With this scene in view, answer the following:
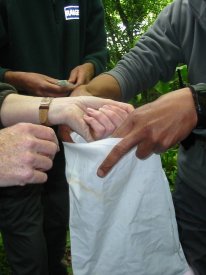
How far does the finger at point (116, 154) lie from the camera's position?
115 centimetres

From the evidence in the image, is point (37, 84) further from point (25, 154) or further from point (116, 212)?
point (116, 212)

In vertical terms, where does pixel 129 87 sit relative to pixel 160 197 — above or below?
above

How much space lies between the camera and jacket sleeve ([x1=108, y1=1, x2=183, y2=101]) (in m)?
1.70

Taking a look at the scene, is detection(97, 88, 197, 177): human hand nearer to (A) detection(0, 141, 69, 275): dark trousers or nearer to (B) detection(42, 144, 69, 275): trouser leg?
(A) detection(0, 141, 69, 275): dark trousers

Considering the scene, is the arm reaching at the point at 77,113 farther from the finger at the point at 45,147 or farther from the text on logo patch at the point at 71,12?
the text on logo patch at the point at 71,12

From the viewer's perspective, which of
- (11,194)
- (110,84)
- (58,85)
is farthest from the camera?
(11,194)

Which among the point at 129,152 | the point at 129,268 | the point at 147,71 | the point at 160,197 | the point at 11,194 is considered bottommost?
the point at 11,194

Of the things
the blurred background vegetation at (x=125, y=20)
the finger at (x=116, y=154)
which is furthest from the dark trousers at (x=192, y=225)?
the blurred background vegetation at (x=125, y=20)

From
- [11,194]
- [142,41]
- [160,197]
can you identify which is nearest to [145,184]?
[160,197]

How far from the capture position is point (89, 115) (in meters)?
1.43

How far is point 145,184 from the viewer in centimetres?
124

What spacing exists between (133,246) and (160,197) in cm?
19

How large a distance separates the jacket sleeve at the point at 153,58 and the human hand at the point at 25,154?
0.64m

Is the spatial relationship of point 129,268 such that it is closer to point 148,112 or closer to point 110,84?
point 148,112
